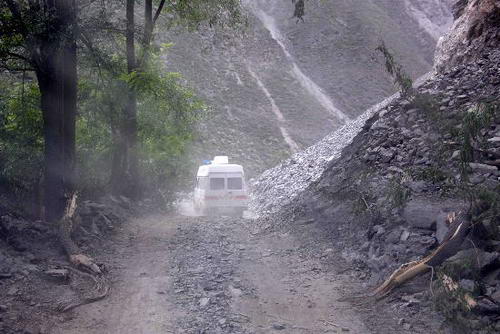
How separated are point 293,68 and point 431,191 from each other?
40.5 metres

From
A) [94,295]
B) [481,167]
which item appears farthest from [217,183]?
[481,167]

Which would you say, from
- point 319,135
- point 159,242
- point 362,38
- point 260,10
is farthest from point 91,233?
point 260,10

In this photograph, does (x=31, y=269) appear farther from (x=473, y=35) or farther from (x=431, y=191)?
(x=473, y=35)

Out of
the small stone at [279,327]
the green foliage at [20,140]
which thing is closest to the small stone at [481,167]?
the small stone at [279,327]

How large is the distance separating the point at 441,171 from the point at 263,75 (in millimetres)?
37673

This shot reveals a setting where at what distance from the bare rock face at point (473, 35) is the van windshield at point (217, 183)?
7978 millimetres

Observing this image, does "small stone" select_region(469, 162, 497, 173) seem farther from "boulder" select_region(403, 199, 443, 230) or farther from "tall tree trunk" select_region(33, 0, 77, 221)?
"tall tree trunk" select_region(33, 0, 77, 221)

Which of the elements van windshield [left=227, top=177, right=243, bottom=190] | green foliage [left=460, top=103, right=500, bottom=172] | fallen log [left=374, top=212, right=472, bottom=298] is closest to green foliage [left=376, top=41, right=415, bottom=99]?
green foliage [left=460, top=103, right=500, bottom=172]

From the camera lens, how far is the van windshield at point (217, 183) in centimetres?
1827

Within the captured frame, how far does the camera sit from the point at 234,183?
1838 cm

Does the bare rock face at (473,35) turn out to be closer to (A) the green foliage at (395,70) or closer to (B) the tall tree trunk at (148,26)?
(A) the green foliage at (395,70)

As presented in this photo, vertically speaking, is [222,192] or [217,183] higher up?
[217,183]

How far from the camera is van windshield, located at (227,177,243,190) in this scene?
60.1ft

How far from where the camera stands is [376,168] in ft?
39.0
